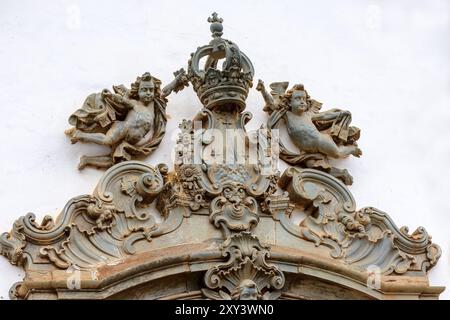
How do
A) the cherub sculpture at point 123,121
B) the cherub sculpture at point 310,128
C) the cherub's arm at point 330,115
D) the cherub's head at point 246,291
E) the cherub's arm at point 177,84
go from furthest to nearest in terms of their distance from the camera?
1. the cherub's arm at point 330,115
2. the cherub sculpture at point 310,128
3. the cherub's arm at point 177,84
4. the cherub sculpture at point 123,121
5. the cherub's head at point 246,291

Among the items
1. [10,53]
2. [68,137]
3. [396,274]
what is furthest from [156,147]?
[396,274]

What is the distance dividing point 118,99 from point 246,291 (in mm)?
1290

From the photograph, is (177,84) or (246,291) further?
(177,84)

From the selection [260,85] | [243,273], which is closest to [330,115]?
[260,85]

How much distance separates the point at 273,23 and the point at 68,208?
6.52 feet

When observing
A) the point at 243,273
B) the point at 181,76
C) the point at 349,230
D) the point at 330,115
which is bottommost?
the point at 243,273

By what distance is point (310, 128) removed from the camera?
26.8 ft

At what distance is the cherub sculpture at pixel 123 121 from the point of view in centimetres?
780

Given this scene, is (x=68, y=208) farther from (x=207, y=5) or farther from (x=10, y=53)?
(x=207, y=5)

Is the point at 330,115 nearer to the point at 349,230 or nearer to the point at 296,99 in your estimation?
the point at 296,99

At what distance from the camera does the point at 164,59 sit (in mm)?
8336

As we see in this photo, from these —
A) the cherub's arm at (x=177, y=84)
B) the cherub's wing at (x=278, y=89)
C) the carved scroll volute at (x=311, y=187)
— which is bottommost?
the carved scroll volute at (x=311, y=187)

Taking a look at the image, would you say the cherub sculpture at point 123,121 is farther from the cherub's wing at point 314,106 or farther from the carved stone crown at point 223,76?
the cherub's wing at point 314,106

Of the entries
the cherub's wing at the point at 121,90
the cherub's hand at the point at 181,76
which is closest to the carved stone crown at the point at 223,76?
the cherub's hand at the point at 181,76
